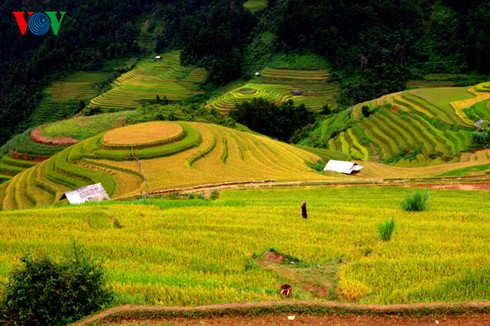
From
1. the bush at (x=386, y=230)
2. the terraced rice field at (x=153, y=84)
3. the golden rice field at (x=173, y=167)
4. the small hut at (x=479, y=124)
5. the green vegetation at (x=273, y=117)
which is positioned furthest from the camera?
the terraced rice field at (x=153, y=84)

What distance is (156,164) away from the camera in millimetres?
21625

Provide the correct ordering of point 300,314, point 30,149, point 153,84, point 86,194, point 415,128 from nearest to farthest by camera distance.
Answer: point 300,314 → point 86,194 → point 30,149 → point 415,128 → point 153,84

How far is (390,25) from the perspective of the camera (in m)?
54.5

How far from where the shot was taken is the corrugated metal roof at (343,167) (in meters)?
23.5

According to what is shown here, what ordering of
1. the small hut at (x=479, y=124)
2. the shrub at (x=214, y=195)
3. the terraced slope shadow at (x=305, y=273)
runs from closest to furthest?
1. the terraced slope shadow at (x=305, y=273)
2. the shrub at (x=214, y=195)
3. the small hut at (x=479, y=124)

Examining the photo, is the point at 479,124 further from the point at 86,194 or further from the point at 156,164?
the point at 86,194

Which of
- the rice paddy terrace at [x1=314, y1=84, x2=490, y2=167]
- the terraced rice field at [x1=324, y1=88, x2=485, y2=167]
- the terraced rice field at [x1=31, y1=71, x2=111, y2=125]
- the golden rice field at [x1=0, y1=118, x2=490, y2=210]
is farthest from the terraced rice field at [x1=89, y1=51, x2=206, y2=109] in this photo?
the golden rice field at [x1=0, y1=118, x2=490, y2=210]

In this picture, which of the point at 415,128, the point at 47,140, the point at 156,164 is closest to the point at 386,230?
the point at 156,164

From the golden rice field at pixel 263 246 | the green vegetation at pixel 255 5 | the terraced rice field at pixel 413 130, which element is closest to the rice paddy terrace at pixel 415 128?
the terraced rice field at pixel 413 130

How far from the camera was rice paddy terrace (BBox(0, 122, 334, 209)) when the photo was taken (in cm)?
1962

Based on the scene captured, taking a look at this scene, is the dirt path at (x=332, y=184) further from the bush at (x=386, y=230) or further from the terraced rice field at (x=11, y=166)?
the terraced rice field at (x=11, y=166)

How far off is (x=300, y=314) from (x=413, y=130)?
2949cm

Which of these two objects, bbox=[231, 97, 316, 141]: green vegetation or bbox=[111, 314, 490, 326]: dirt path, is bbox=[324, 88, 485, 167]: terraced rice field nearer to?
bbox=[231, 97, 316, 141]: green vegetation

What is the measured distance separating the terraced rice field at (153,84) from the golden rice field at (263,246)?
40374 mm
